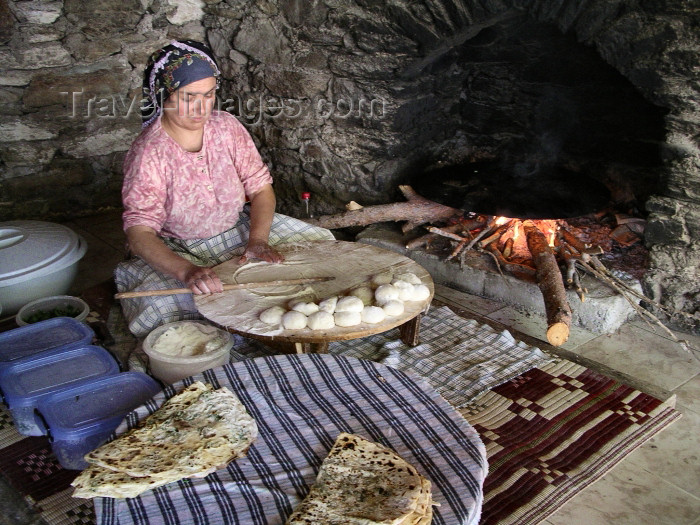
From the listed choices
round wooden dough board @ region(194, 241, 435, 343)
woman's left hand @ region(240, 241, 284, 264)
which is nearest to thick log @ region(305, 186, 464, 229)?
round wooden dough board @ region(194, 241, 435, 343)

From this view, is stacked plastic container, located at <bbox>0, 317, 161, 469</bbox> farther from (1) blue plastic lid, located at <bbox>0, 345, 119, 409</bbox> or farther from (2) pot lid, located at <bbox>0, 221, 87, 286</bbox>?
(2) pot lid, located at <bbox>0, 221, 87, 286</bbox>

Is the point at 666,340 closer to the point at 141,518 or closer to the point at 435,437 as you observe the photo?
the point at 435,437

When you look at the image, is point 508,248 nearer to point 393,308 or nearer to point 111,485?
point 393,308

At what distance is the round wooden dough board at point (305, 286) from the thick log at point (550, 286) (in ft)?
1.90

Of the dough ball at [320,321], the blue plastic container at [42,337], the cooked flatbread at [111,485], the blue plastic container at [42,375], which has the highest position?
the dough ball at [320,321]

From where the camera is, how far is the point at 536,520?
1892mm

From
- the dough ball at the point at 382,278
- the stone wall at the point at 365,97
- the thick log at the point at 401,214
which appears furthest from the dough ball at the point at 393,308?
the stone wall at the point at 365,97

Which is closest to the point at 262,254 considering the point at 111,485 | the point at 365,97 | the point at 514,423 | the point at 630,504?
the point at 514,423

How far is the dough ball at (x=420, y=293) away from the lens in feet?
7.45

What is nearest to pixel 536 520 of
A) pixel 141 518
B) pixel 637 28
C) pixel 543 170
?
pixel 141 518

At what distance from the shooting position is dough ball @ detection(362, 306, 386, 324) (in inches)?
84.0

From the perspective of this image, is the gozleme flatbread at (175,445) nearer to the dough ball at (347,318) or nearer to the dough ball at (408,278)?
the dough ball at (347,318)

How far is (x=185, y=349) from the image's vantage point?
2223mm

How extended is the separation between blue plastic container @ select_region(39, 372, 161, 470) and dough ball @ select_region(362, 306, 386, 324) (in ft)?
2.43
